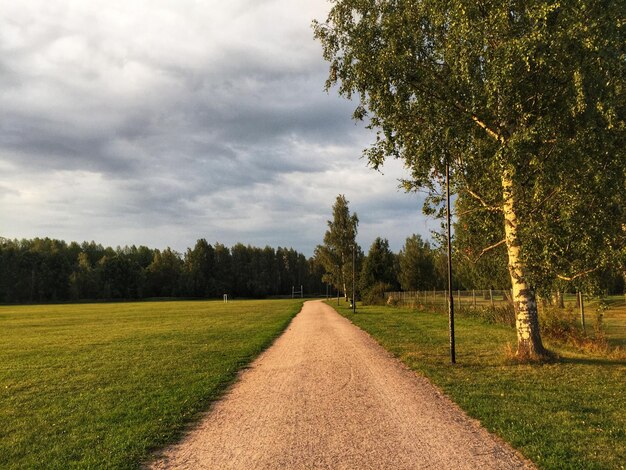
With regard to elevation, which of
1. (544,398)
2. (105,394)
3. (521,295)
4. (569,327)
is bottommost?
(105,394)

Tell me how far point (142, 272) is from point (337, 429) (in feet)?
409

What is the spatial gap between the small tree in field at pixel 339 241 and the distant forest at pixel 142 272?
44340 mm

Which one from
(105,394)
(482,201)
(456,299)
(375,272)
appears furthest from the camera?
(375,272)

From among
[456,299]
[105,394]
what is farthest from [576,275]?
[456,299]

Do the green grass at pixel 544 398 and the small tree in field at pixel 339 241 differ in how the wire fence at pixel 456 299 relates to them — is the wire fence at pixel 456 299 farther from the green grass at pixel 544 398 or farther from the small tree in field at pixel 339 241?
the green grass at pixel 544 398

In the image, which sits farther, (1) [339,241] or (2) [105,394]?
(1) [339,241]

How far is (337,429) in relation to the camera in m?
6.30

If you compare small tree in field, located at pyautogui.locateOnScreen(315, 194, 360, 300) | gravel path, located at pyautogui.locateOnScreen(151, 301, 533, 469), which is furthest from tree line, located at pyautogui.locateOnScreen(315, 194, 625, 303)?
gravel path, located at pyautogui.locateOnScreen(151, 301, 533, 469)

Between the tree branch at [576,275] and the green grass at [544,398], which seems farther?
the tree branch at [576,275]

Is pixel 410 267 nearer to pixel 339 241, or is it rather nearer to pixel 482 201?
pixel 339 241

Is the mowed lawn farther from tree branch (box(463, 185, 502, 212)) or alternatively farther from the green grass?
tree branch (box(463, 185, 502, 212))

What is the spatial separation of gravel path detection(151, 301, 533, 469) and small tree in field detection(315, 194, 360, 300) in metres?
43.3

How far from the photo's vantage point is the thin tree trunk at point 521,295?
11234 millimetres

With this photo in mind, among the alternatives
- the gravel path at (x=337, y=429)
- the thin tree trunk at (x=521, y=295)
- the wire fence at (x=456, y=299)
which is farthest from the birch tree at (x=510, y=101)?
the wire fence at (x=456, y=299)
